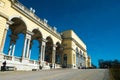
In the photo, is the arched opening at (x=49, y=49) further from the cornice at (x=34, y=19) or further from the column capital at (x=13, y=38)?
the column capital at (x=13, y=38)

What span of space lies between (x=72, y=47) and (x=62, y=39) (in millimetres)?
4508

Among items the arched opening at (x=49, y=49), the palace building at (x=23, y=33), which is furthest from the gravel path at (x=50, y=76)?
the arched opening at (x=49, y=49)

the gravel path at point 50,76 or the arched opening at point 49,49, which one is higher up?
the arched opening at point 49,49

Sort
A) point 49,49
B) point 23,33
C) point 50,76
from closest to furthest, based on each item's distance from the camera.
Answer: point 50,76 < point 23,33 < point 49,49

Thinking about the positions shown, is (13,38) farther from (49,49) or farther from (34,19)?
(49,49)

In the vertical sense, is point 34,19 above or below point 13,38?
above

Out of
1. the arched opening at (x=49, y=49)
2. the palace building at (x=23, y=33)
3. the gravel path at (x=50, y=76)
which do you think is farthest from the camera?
the arched opening at (x=49, y=49)

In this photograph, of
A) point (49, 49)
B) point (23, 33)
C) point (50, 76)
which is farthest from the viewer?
point (49, 49)

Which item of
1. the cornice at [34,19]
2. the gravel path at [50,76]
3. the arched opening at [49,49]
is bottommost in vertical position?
the gravel path at [50,76]

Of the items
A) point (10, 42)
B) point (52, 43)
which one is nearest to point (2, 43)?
point (10, 42)

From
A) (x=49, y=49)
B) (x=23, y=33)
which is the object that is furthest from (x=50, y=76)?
(x=49, y=49)

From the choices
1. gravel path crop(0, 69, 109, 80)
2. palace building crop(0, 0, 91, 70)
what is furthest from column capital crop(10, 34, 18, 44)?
gravel path crop(0, 69, 109, 80)

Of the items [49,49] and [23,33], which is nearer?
[23,33]

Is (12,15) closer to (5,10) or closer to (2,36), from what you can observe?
(5,10)
